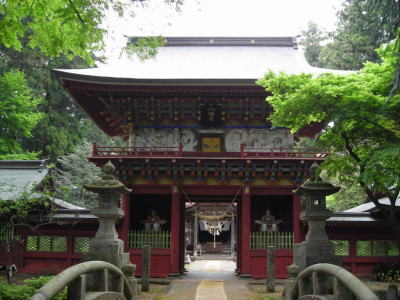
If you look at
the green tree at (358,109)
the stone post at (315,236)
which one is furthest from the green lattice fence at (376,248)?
the stone post at (315,236)

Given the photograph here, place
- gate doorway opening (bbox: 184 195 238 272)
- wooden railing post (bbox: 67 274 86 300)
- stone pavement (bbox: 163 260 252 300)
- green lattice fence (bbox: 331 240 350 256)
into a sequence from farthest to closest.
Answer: gate doorway opening (bbox: 184 195 238 272) < green lattice fence (bbox: 331 240 350 256) < stone pavement (bbox: 163 260 252 300) < wooden railing post (bbox: 67 274 86 300)

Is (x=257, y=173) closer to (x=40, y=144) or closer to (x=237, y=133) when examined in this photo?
(x=237, y=133)

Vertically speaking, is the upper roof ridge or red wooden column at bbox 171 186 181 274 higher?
the upper roof ridge

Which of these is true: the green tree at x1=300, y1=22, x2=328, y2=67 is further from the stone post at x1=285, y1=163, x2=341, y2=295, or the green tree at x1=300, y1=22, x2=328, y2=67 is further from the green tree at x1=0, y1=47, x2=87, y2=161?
the stone post at x1=285, y1=163, x2=341, y2=295

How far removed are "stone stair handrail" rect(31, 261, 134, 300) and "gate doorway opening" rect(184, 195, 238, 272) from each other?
74.6 ft

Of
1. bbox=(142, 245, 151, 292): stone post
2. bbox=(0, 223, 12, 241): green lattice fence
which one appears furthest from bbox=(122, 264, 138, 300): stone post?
bbox=(0, 223, 12, 241): green lattice fence

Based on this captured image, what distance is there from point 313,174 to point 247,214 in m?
7.05

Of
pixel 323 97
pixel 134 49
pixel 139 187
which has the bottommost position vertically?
pixel 139 187

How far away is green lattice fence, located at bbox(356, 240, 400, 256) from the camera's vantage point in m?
17.2

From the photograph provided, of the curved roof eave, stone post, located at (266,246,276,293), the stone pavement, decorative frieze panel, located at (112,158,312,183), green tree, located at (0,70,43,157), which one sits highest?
green tree, located at (0,70,43,157)

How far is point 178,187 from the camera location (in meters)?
17.6

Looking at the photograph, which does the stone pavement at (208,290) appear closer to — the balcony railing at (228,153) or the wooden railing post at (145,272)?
the wooden railing post at (145,272)

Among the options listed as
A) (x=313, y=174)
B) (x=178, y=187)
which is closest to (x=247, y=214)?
(x=178, y=187)

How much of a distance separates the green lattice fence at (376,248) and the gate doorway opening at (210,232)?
14612mm
